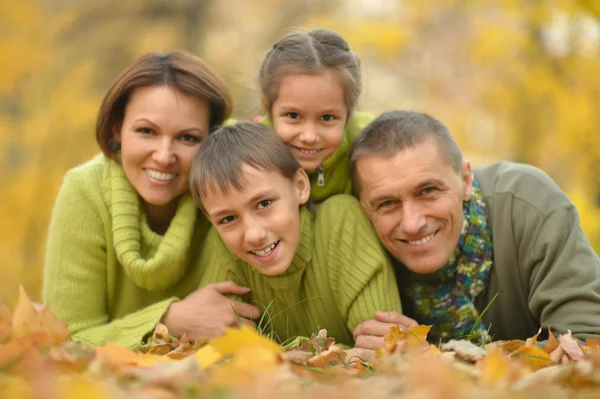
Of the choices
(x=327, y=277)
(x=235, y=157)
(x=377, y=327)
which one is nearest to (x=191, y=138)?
(x=235, y=157)

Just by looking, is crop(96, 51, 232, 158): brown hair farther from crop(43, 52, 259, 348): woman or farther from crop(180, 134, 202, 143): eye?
crop(180, 134, 202, 143): eye

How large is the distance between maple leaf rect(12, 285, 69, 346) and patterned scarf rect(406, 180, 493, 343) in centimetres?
170

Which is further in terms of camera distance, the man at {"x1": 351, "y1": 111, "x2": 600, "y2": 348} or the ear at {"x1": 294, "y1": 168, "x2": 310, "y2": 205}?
the ear at {"x1": 294, "y1": 168, "x2": 310, "y2": 205}

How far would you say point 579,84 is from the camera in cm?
668

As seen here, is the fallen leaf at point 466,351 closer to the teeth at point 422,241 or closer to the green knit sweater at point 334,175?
the teeth at point 422,241

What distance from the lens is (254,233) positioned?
283 centimetres

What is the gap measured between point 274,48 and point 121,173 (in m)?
1.00

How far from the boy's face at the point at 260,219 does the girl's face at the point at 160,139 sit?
41 cm

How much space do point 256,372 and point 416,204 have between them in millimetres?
1593

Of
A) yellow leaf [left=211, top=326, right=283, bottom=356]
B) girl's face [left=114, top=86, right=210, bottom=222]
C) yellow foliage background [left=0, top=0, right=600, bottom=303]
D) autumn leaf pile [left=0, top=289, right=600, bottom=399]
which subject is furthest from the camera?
yellow foliage background [left=0, top=0, right=600, bottom=303]

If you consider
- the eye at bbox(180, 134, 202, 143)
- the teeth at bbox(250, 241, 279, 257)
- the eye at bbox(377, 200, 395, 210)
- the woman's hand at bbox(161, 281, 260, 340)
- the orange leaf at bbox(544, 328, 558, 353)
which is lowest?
the woman's hand at bbox(161, 281, 260, 340)

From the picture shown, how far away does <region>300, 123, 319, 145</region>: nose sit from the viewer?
3.17m

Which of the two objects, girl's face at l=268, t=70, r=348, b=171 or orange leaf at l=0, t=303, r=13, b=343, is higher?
girl's face at l=268, t=70, r=348, b=171

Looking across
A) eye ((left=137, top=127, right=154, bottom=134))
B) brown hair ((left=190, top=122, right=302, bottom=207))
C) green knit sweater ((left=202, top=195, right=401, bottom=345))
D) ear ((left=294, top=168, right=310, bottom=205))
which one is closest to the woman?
eye ((left=137, top=127, right=154, bottom=134))
